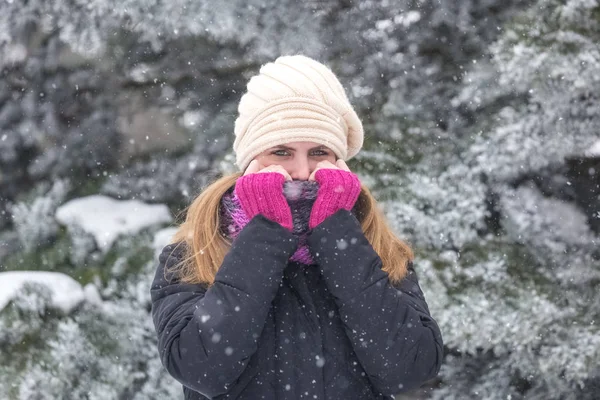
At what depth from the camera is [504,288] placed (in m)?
3.20

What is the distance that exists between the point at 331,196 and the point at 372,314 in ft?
1.04

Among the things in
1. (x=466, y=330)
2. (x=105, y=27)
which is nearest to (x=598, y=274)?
(x=466, y=330)

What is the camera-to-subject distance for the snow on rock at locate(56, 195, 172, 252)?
11.0ft

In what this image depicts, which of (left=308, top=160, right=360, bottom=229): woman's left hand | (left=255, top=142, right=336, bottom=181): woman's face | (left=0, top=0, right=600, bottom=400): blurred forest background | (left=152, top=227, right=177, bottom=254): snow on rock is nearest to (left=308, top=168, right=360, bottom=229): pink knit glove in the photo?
(left=308, top=160, right=360, bottom=229): woman's left hand

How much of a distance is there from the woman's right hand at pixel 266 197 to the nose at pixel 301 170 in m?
0.08

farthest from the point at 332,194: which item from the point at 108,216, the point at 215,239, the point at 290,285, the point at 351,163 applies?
the point at 108,216

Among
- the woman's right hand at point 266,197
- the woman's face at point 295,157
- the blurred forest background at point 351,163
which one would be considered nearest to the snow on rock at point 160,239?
the blurred forest background at point 351,163

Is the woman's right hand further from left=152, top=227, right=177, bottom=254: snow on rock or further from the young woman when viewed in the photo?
left=152, top=227, right=177, bottom=254: snow on rock

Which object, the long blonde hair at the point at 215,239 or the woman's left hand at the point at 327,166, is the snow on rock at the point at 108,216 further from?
the woman's left hand at the point at 327,166

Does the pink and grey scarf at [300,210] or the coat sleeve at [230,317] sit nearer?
the coat sleeve at [230,317]

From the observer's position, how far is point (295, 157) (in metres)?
1.73

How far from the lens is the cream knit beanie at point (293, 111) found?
170 cm

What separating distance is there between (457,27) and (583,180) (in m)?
1.03

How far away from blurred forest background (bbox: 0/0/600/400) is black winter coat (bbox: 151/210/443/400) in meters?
1.74
